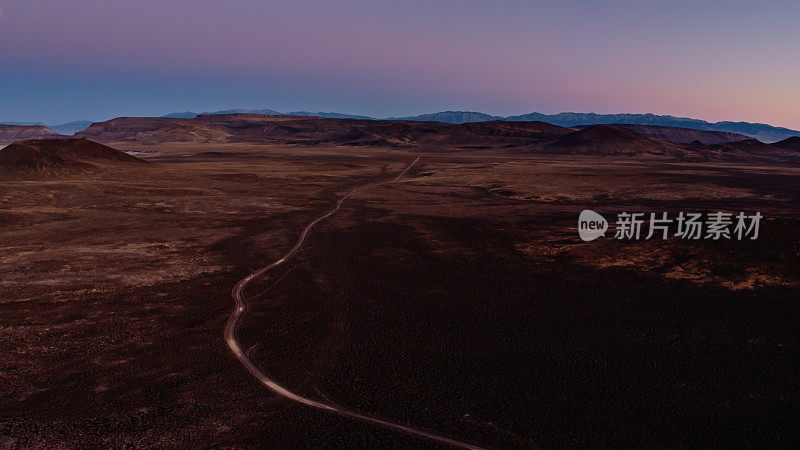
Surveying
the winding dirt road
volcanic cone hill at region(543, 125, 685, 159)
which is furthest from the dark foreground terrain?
volcanic cone hill at region(543, 125, 685, 159)

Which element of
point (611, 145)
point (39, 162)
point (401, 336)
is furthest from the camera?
point (611, 145)

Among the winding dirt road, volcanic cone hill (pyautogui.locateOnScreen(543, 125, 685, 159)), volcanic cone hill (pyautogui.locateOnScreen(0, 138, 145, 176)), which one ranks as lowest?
the winding dirt road

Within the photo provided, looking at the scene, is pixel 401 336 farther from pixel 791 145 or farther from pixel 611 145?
pixel 791 145

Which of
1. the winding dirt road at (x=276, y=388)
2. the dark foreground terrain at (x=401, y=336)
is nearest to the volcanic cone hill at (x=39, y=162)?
the dark foreground terrain at (x=401, y=336)

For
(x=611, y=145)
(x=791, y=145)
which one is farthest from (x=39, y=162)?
(x=791, y=145)

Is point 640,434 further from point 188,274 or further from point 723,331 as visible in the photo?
point 188,274

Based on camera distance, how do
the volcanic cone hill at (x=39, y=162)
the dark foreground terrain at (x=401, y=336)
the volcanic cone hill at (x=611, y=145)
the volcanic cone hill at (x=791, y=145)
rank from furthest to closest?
1. the volcanic cone hill at (x=791, y=145)
2. the volcanic cone hill at (x=611, y=145)
3. the volcanic cone hill at (x=39, y=162)
4. the dark foreground terrain at (x=401, y=336)

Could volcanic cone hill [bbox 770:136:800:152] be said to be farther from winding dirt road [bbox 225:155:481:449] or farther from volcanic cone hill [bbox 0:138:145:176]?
volcanic cone hill [bbox 0:138:145:176]

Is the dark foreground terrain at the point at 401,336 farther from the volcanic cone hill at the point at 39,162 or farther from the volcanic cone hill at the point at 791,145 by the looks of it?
the volcanic cone hill at the point at 791,145

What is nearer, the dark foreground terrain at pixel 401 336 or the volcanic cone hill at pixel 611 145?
the dark foreground terrain at pixel 401 336
